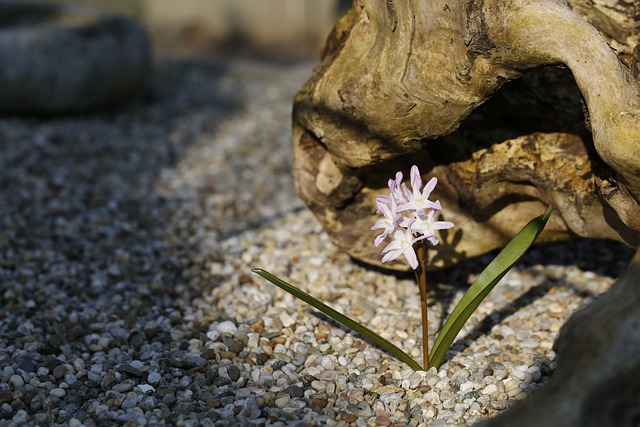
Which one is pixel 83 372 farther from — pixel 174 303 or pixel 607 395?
pixel 607 395

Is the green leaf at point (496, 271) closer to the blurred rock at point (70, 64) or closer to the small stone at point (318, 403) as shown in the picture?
the small stone at point (318, 403)

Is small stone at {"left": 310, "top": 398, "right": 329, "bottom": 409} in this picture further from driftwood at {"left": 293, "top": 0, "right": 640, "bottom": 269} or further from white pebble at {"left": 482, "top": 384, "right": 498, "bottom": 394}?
driftwood at {"left": 293, "top": 0, "right": 640, "bottom": 269}

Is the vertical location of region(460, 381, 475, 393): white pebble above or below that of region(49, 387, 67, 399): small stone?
above

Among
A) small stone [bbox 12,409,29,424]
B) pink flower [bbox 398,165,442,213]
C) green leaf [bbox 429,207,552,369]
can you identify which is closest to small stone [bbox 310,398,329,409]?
green leaf [bbox 429,207,552,369]

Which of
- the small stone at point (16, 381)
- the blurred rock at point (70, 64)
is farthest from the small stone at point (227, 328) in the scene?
the blurred rock at point (70, 64)

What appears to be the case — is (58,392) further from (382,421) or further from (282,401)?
(382,421)

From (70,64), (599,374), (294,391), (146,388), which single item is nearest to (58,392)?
(146,388)
